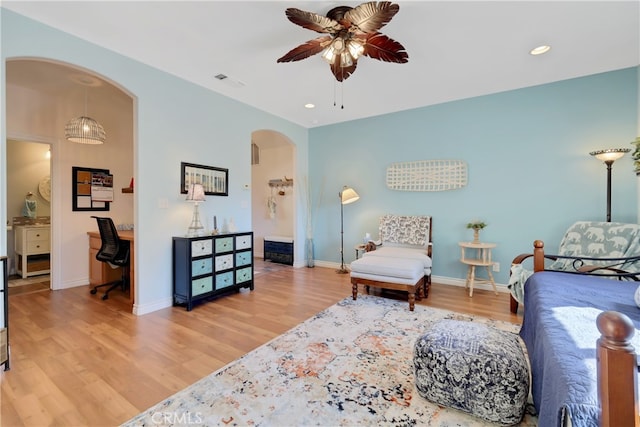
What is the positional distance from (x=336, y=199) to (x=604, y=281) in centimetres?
372

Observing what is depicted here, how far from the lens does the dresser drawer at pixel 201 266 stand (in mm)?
3120

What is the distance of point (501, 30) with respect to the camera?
2373 millimetres

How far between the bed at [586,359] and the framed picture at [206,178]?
3495 mm

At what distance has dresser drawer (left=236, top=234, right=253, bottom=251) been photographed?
369 cm

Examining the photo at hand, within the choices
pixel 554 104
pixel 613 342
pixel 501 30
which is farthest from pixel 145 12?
pixel 554 104

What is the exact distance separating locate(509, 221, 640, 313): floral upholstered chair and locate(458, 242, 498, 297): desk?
0.58 m

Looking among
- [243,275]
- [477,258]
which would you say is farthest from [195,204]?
[477,258]

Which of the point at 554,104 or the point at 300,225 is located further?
the point at 300,225

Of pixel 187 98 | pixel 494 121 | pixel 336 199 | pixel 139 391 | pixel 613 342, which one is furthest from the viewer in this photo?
pixel 336 199

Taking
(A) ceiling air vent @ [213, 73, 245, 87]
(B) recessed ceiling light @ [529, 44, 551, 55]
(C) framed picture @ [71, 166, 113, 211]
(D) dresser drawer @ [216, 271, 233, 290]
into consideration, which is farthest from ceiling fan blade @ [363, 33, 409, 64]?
(C) framed picture @ [71, 166, 113, 211]

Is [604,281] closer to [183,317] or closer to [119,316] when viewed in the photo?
[183,317]

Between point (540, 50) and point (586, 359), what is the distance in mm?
2966

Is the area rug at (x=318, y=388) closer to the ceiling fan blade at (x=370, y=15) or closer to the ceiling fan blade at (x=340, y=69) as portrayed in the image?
the ceiling fan blade at (x=340, y=69)

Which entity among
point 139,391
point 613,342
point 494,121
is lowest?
point 139,391
